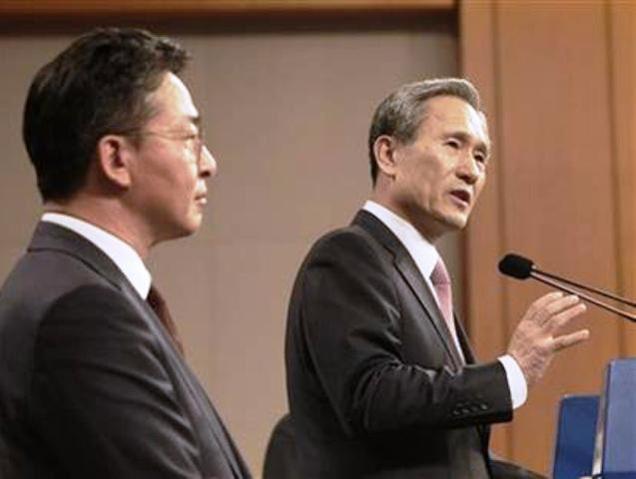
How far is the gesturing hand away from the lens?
2.25 meters

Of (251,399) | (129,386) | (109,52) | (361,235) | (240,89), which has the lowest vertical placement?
(251,399)

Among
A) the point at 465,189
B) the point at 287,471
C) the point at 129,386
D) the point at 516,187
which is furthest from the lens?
the point at 516,187

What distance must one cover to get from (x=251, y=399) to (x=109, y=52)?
307 cm

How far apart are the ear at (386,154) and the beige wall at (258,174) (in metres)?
2.01

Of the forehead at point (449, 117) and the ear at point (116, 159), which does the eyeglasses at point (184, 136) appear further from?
the forehead at point (449, 117)

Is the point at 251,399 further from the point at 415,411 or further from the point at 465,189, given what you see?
the point at 415,411

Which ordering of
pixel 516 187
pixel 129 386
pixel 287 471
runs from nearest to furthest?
pixel 129 386, pixel 287 471, pixel 516 187

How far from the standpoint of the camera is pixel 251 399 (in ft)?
15.1

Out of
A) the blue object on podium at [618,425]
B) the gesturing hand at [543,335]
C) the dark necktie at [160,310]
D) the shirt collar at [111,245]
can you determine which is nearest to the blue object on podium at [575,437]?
the gesturing hand at [543,335]

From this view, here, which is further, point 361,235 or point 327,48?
point 327,48

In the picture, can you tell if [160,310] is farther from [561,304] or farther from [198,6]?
[198,6]

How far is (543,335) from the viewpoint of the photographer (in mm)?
2270

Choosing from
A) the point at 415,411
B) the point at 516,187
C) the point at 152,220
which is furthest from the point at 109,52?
the point at 516,187

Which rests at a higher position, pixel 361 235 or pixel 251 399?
pixel 361 235
